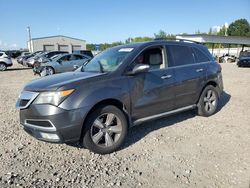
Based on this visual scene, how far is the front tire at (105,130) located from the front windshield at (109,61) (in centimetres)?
83

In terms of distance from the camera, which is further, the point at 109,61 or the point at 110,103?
the point at 109,61

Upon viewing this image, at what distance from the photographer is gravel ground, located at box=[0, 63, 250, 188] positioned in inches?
133

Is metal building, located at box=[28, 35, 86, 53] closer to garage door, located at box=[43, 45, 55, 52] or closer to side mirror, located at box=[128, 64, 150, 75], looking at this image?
garage door, located at box=[43, 45, 55, 52]

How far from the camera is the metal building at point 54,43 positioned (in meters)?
56.2

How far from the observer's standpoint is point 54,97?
377 centimetres

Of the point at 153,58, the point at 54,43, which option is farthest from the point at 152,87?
the point at 54,43

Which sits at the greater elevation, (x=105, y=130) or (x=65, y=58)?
(x=65, y=58)

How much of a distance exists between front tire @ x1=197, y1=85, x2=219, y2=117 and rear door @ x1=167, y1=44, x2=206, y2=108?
21 cm

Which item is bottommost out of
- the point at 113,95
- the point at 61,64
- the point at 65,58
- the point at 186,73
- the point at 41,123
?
the point at 41,123

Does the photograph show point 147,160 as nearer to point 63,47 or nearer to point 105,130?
point 105,130

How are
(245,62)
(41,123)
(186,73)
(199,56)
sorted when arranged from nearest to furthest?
(41,123) → (186,73) → (199,56) → (245,62)

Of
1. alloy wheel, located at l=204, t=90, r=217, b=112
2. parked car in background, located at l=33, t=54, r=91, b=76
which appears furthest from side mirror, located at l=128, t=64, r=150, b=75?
parked car in background, located at l=33, t=54, r=91, b=76

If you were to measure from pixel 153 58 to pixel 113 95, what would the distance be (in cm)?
140

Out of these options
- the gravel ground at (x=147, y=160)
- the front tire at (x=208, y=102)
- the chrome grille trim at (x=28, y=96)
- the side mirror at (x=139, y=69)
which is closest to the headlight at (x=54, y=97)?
the chrome grille trim at (x=28, y=96)
